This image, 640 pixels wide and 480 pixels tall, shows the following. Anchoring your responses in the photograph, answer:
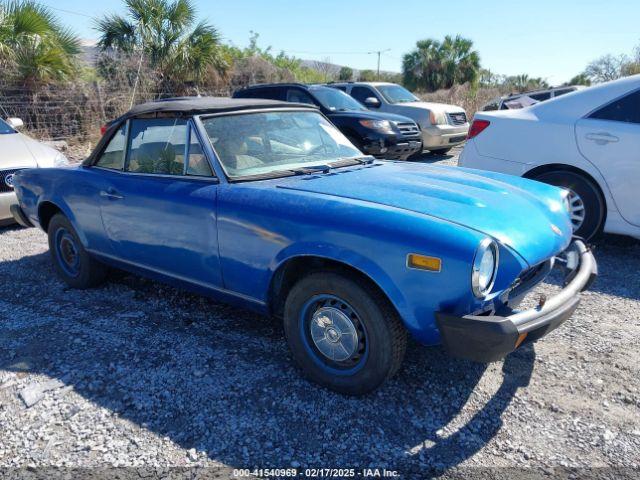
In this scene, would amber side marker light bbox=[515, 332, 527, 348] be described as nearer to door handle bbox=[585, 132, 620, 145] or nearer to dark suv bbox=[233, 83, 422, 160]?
door handle bbox=[585, 132, 620, 145]

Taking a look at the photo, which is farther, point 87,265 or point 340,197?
point 87,265

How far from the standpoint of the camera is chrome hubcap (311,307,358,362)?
2723 mm

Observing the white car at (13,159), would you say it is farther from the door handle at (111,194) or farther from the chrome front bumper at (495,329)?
the chrome front bumper at (495,329)

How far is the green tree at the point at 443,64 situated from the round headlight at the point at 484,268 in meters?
31.2

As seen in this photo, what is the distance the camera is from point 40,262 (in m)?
5.21

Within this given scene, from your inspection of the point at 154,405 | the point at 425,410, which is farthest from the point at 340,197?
the point at 154,405

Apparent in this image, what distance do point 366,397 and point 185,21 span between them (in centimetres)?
1463

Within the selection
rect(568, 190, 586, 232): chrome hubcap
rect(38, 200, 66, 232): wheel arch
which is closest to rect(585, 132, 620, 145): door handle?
rect(568, 190, 586, 232): chrome hubcap

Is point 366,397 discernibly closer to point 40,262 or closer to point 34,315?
point 34,315

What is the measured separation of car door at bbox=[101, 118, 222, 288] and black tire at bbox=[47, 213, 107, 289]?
0.58 m

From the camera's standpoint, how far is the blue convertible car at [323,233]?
2398 millimetres

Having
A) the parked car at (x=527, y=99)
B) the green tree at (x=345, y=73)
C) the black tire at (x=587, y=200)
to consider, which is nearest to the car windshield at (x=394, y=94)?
the parked car at (x=527, y=99)

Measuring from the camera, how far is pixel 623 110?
4680 millimetres

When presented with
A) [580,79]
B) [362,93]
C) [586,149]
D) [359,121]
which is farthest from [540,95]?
[580,79]
